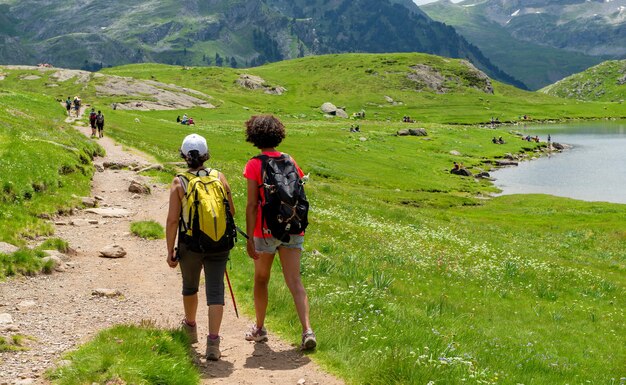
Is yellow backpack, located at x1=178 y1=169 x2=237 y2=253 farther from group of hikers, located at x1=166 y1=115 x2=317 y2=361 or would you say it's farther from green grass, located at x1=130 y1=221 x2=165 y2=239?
green grass, located at x1=130 y1=221 x2=165 y2=239

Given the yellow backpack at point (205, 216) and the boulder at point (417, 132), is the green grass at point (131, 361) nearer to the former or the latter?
the yellow backpack at point (205, 216)

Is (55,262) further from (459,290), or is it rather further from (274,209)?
(459,290)

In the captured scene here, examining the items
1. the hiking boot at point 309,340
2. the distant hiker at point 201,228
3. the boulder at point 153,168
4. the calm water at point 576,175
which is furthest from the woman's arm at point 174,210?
the calm water at point 576,175

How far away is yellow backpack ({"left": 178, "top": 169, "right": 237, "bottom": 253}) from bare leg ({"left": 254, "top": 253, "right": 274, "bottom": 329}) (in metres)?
0.84

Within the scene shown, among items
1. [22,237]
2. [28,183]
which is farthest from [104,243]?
[28,183]

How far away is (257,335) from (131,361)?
3.18 meters

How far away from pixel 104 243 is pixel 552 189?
2943 inches

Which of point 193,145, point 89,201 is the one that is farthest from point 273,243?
point 89,201

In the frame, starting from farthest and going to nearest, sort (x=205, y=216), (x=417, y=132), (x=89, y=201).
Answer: (x=417, y=132)
(x=89, y=201)
(x=205, y=216)

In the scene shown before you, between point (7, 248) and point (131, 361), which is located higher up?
point (7, 248)

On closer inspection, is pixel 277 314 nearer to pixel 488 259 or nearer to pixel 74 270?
pixel 74 270

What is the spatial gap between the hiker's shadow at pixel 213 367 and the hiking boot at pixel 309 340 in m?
1.43

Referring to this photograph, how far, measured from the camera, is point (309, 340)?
10.8 m

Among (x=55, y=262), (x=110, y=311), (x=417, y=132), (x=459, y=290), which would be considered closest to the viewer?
(x=110, y=311)
